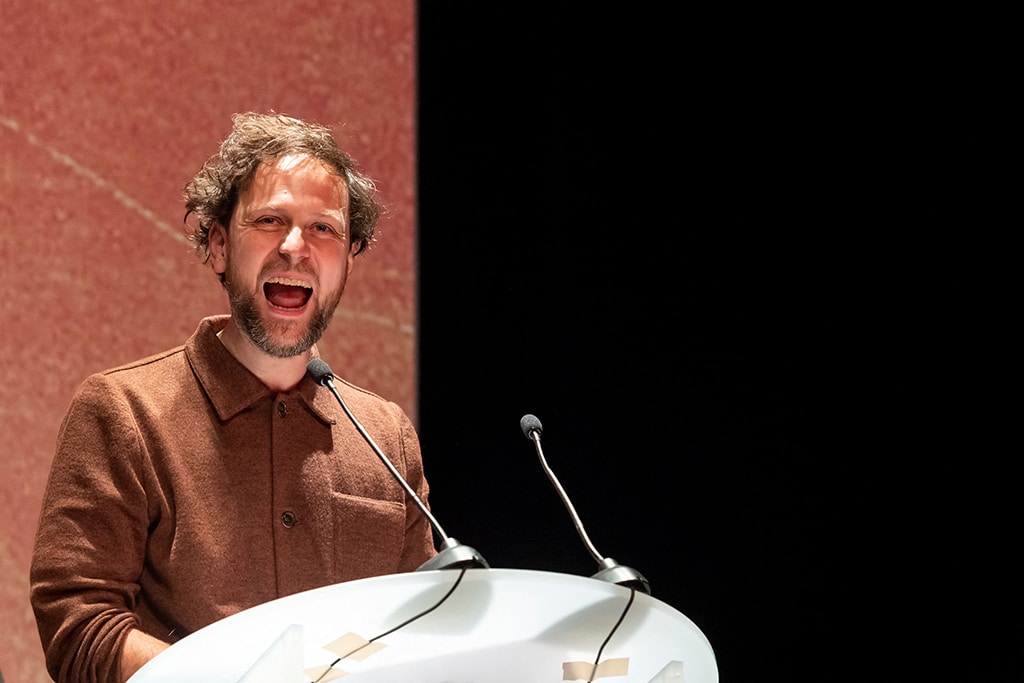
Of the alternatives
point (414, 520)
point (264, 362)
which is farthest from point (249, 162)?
point (414, 520)

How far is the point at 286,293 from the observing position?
6.21 feet

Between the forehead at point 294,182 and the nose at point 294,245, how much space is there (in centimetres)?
6

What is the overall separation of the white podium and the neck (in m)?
0.70

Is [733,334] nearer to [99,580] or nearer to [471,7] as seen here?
[471,7]

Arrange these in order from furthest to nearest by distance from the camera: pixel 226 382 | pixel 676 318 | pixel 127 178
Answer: pixel 676 318 < pixel 127 178 < pixel 226 382

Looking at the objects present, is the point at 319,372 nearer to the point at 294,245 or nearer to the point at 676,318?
the point at 294,245

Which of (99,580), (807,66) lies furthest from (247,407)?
(807,66)

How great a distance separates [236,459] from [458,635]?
68 centimetres

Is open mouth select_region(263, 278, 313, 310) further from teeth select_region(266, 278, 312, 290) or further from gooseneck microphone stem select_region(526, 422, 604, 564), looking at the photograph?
gooseneck microphone stem select_region(526, 422, 604, 564)

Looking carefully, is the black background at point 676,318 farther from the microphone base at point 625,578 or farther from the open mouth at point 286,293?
the microphone base at point 625,578

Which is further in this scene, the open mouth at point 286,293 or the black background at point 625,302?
the black background at point 625,302

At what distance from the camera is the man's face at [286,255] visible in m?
1.86

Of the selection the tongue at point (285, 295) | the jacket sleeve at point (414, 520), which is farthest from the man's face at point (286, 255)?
the jacket sleeve at point (414, 520)

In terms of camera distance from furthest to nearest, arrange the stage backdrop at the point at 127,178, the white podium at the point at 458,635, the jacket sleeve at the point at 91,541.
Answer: the stage backdrop at the point at 127,178
the jacket sleeve at the point at 91,541
the white podium at the point at 458,635
